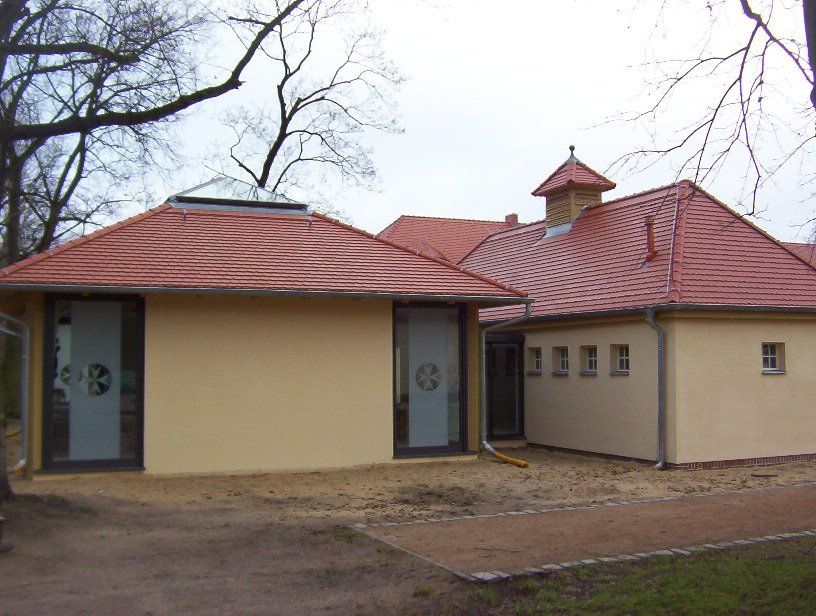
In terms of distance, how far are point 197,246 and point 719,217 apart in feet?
36.3

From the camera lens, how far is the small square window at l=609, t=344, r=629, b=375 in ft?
58.1

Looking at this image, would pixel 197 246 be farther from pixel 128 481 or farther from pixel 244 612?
pixel 244 612

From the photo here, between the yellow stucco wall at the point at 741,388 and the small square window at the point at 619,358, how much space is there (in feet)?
5.28

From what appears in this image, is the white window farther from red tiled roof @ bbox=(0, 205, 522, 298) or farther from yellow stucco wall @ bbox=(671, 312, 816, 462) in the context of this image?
yellow stucco wall @ bbox=(671, 312, 816, 462)

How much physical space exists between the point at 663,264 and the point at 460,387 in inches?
189

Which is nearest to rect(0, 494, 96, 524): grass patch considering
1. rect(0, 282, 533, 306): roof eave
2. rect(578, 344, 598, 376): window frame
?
rect(0, 282, 533, 306): roof eave

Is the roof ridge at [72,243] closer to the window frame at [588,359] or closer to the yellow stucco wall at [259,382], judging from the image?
the yellow stucco wall at [259,382]

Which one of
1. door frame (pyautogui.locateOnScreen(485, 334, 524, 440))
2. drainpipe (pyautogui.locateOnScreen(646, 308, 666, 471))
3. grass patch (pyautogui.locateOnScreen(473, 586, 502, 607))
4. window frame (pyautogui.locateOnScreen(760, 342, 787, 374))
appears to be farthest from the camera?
door frame (pyautogui.locateOnScreen(485, 334, 524, 440))

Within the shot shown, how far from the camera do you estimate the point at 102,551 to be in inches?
362

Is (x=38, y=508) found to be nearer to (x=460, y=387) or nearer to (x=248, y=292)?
(x=248, y=292)

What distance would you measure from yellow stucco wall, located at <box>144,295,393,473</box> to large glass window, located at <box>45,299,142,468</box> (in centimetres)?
27

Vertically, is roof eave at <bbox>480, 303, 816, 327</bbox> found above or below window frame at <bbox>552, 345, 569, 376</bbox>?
above

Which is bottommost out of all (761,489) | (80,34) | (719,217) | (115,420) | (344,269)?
(761,489)

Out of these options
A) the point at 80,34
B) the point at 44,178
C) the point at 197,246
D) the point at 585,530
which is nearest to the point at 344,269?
the point at 197,246
